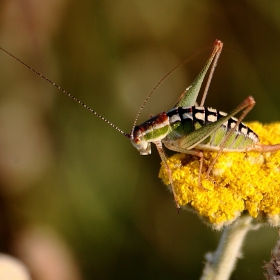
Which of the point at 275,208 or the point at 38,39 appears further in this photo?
the point at 38,39

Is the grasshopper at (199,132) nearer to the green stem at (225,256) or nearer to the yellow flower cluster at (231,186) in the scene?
the yellow flower cluster at (231,186)

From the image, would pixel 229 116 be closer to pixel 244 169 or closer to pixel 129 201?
pixel 244 169

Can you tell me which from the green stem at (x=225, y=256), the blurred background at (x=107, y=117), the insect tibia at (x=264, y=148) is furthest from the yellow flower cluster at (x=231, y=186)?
the blurred background at (x=107, y=117)

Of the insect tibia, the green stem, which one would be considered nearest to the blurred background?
the green stem

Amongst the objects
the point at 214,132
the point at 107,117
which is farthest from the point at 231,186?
the point at 107,117

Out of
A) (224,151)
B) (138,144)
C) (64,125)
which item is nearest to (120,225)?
(64,125)

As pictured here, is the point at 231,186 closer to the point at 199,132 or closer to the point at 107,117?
the point at 199,132
